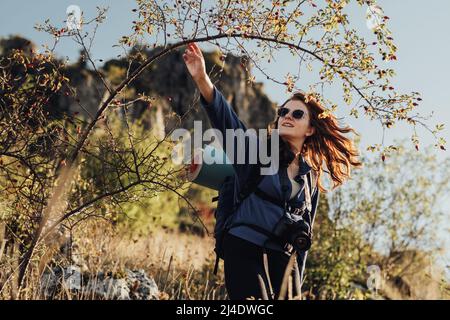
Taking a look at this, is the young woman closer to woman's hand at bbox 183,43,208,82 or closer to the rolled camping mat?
woman's hand at bbox 183,43,208,82

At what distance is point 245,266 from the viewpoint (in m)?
3.59

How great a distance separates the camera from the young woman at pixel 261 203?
3576 mm

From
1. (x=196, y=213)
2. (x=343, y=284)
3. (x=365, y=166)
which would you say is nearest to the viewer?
(x=196, y=213)

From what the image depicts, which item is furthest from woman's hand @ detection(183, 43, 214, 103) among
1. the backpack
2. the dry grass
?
the dry grass

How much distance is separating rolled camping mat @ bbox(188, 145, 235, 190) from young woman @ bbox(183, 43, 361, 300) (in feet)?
0.80

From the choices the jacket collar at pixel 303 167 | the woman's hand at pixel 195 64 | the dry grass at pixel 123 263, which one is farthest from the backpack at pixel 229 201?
the woman's hand at pixel 195 64

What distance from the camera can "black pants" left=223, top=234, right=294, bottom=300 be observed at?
3.57 meters

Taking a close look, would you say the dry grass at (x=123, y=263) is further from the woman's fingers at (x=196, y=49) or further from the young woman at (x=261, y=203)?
the woman's fingers at (x=196, y=49)

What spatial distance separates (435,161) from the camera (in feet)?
42.7

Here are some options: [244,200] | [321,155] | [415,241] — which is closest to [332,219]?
[415,241]

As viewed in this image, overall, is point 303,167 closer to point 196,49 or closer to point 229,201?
point 229,201

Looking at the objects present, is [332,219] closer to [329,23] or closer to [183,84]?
[329,23]

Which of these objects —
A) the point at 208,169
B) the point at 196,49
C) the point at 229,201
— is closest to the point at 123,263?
the point at 208,169
